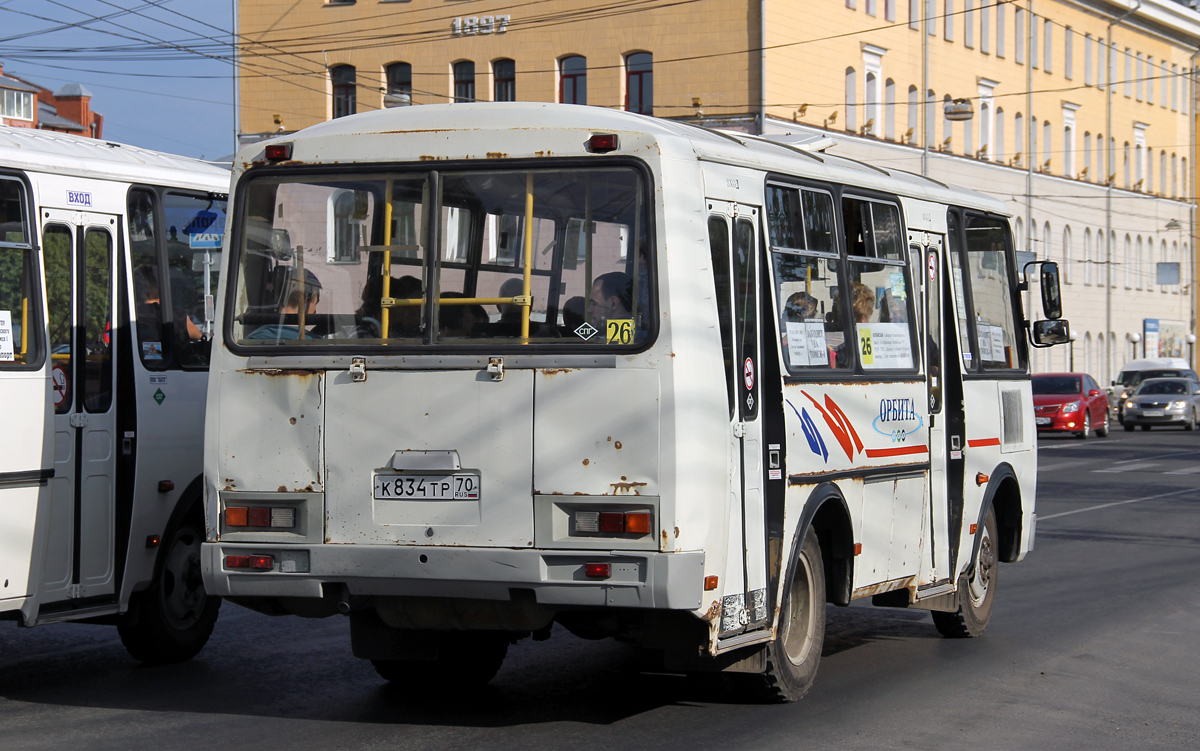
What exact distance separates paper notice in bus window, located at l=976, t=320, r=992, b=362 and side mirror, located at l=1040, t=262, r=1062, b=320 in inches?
15.5

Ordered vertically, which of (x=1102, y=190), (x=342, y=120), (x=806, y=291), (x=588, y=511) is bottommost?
(x=588, y=511)

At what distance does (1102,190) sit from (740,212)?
6538cm

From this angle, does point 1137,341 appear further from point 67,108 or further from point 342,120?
point 342,120

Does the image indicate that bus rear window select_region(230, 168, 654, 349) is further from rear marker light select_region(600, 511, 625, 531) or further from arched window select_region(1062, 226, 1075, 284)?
arched window select_region(1062, 226, 1075, 284)

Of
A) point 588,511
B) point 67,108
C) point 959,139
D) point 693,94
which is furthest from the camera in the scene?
point 67,108

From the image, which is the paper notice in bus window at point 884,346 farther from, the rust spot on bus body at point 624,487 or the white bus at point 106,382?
the white bus at point 106,382

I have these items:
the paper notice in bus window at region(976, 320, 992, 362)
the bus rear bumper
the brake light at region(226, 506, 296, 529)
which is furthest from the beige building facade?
the bus rear bumper

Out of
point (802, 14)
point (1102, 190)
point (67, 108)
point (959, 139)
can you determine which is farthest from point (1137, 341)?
point (67, 108)

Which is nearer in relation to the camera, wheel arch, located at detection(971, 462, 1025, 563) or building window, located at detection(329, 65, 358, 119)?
wheel arch, located at detection(971, 462, 1025, 563)

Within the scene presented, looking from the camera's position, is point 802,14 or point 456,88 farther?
point 456,88

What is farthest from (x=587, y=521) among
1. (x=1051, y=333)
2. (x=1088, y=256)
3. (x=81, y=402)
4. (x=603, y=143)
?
(x=1088, y=256)

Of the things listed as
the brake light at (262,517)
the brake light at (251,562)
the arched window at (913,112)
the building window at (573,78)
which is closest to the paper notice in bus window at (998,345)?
the brake light at (262,517)

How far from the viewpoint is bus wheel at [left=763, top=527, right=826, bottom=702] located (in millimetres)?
8391

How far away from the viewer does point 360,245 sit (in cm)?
784
